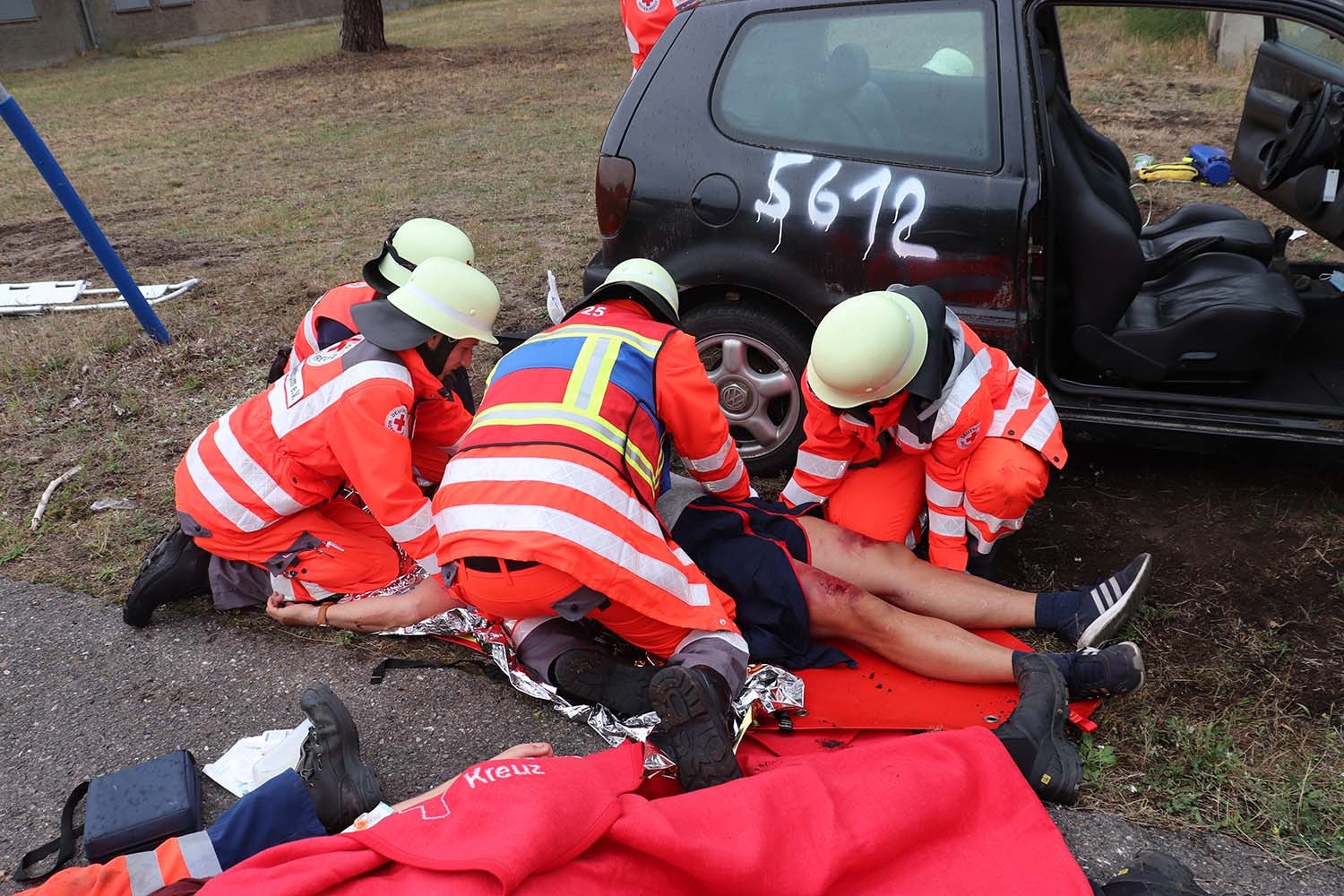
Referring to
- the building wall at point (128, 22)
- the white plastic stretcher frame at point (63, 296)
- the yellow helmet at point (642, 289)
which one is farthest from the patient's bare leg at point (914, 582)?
the building wall at point (128, 22)

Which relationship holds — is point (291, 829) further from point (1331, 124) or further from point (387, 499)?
point (1331, 124)

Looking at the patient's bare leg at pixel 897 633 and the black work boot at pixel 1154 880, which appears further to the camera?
the patient's bare leg at pixel 897 633

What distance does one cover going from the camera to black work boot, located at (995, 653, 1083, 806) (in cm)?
236

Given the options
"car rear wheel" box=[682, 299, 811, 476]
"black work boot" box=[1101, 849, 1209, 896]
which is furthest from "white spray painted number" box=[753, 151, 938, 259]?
"black work boot" box=[1101, 849, 1209, 896]

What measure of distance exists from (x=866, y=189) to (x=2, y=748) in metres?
3.08

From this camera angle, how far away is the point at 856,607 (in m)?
2.90

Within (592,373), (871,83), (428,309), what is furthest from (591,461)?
(871,83)

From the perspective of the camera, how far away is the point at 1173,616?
119 inches

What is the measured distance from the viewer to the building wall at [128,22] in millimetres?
19125

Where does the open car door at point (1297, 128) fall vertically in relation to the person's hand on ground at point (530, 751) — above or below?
above

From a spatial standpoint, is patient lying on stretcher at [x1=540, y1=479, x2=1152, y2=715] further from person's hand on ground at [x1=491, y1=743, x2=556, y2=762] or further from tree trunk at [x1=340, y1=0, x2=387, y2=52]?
tree trunk at [x1=340, y1=0, x2=387, y2=52]

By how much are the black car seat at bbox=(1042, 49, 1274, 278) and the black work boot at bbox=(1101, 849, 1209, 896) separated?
91.6 inches

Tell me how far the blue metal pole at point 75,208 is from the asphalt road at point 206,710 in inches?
97.8

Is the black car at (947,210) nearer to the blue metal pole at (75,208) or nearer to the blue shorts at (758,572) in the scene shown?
the blue shorts at (758,572)
